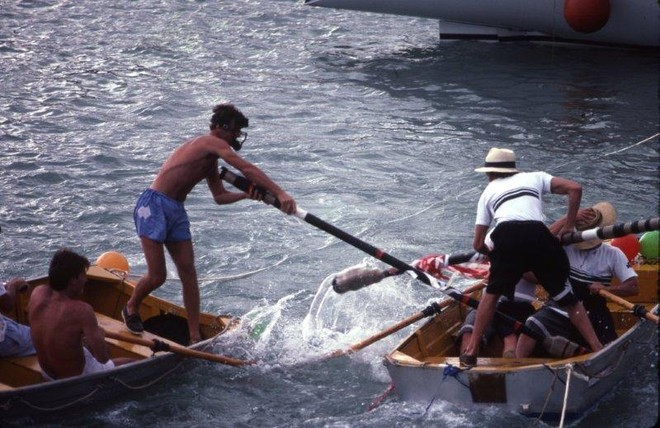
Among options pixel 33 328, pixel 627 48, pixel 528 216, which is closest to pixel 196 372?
pixel 33 328

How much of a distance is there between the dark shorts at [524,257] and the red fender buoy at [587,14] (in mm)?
11603

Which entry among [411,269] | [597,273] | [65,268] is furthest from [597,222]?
[65,268]

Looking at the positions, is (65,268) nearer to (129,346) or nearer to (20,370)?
(20,370)

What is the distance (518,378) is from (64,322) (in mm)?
3281

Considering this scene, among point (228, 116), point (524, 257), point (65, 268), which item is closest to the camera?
point (65, 268)

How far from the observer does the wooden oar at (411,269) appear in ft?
26.9

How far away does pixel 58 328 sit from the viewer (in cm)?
768

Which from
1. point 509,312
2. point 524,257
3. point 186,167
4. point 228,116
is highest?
point 228,116

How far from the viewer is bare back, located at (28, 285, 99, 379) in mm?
7648

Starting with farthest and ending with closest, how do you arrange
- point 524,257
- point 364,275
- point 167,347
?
point 364,275
point 167,347
point 524,257

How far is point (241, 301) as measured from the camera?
35.9ft

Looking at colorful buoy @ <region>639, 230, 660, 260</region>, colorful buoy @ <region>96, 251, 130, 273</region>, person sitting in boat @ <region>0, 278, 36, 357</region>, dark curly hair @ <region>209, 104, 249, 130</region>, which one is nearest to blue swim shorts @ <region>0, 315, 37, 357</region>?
person sitting in boat @ <region>0, 278, 36, 357</region>

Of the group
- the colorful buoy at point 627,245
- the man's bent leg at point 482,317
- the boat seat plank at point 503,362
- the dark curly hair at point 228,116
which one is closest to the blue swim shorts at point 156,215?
the dark curly hair at point 228,116

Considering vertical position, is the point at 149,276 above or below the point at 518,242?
below
